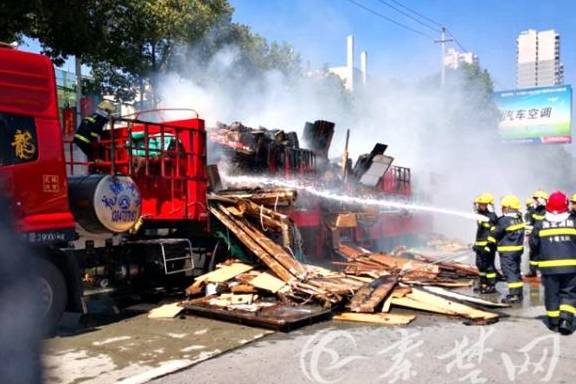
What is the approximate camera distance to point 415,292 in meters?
8.12

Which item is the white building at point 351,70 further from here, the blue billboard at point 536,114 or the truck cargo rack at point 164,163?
the truck cargo rack at point 164,163

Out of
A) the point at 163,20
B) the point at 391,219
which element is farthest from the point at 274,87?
the point at 391,219

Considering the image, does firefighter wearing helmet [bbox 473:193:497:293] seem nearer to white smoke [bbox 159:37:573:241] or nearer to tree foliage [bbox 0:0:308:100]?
tree foliage [bbox 0:0:308:100]

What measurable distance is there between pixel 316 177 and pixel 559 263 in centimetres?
680

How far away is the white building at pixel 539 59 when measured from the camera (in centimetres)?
8181

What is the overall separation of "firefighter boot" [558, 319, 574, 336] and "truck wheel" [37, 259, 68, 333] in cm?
541

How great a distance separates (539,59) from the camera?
8275cm

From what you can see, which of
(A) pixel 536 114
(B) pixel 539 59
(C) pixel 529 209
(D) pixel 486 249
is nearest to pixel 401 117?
(A) pixel 536 114

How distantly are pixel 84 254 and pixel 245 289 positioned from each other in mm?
2159

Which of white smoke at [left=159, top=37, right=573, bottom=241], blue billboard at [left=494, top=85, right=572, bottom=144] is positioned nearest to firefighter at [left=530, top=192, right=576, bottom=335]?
white smoke at [left=159, top=37, right=573, bottom=241]

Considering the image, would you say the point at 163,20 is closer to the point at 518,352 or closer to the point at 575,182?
the point at 518,352

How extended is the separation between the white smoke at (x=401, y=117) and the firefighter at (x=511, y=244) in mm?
9288

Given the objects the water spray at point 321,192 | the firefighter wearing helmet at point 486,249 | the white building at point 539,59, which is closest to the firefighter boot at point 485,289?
the firefighter wearing helmet at point 486,249

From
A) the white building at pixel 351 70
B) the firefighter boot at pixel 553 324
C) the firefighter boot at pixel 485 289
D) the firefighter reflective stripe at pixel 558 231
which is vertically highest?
the white building at pixel 351 70
